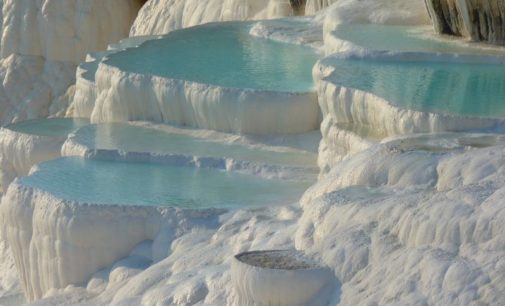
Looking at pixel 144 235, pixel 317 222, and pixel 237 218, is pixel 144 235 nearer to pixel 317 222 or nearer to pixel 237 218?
pixel 237 218

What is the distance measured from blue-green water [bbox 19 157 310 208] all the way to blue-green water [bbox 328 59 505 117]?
90 centimetres

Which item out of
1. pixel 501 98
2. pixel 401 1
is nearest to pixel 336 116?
pixel 501 98

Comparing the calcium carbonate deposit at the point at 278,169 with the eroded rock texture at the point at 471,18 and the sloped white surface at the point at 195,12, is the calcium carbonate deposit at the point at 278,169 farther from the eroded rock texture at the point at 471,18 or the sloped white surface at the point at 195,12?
the sloped white surface at the point at 195,12

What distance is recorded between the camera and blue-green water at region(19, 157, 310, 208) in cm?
942

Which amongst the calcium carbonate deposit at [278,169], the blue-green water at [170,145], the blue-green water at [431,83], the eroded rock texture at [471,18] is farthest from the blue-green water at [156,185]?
the eroded rock texture at [471,18]

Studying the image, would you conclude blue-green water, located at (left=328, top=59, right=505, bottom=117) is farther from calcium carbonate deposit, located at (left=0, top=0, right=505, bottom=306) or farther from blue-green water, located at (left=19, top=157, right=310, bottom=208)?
blue-green water, located at (left=19, top=157, right=310, bottom=208)

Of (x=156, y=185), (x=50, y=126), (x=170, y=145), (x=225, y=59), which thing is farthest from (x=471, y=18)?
(x=50, y=126)

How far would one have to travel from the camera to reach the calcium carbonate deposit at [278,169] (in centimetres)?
694

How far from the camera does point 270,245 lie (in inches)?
319

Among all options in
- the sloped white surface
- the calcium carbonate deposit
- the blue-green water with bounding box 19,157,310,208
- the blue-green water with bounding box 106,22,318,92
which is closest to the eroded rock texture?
the calcium carbonate deposit

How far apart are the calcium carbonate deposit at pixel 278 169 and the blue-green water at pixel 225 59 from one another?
0.03m

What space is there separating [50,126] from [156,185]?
3.57m

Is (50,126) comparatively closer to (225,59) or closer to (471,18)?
(225,59)

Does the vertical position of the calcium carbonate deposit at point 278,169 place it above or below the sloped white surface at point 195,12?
above
